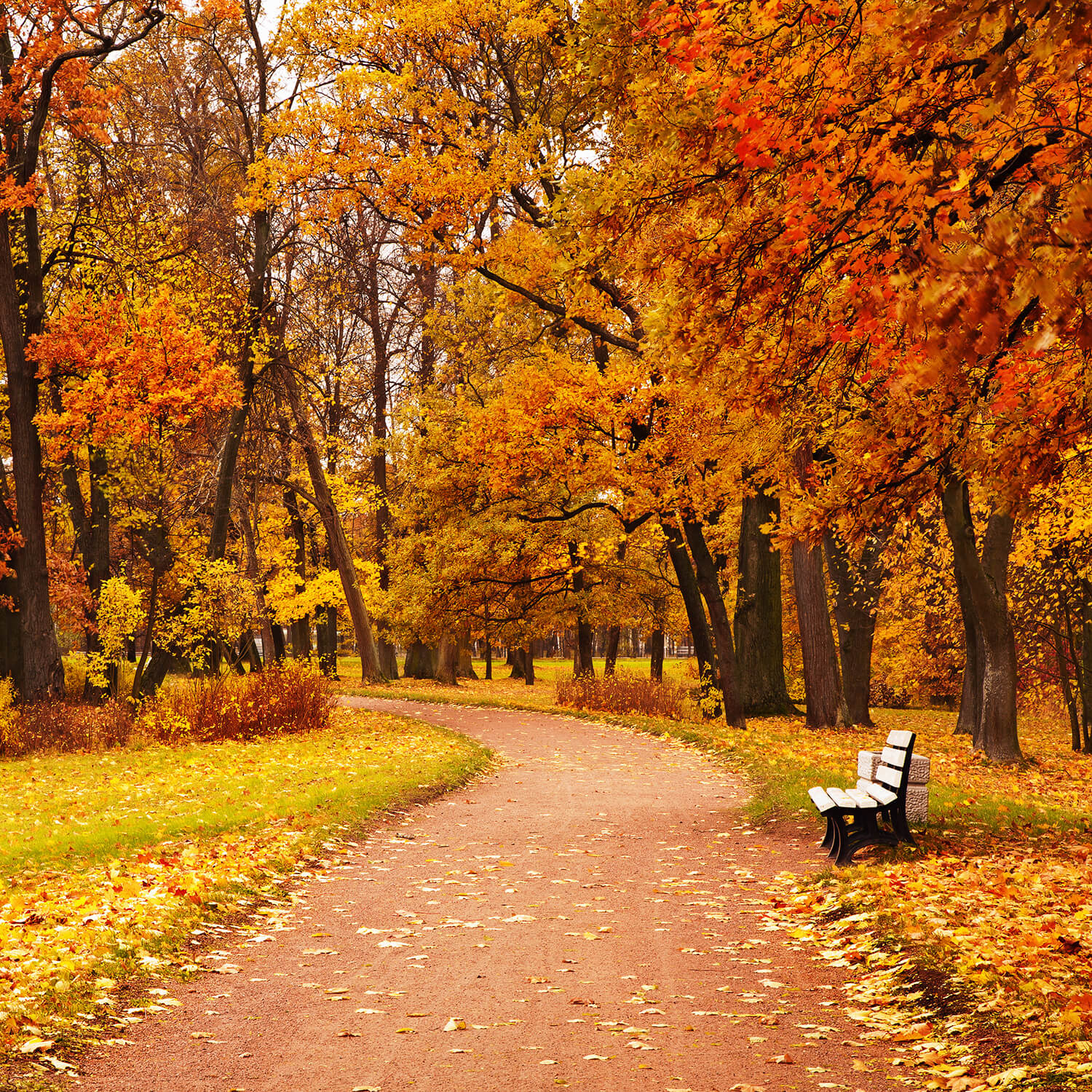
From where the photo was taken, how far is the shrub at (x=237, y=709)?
1705cm

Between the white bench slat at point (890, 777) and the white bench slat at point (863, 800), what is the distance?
186mm

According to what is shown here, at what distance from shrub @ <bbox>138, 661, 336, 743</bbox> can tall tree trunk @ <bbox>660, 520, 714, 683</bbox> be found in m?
7.53

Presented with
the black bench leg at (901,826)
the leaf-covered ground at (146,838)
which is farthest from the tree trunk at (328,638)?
the black bench leg at (901,826)

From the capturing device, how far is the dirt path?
455 cm

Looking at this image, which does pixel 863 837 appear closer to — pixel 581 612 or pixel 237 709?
pixel 237 709

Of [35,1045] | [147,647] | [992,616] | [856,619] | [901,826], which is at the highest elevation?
[147,647]

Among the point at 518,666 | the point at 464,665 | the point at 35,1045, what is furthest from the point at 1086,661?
the point at 518,666

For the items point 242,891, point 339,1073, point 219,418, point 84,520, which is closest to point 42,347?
point 219,418

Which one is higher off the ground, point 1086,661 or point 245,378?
point 245,378

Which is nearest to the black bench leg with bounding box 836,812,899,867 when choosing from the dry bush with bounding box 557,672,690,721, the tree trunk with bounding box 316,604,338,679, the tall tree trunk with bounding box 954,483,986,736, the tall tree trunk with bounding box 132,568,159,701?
the tall tree trunk with bounding box 954,483,986,736

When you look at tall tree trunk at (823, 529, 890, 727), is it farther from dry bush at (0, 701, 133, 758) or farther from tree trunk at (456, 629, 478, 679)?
tree trunk at (456, 629, 478, 679)

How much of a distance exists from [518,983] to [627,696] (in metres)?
17.1

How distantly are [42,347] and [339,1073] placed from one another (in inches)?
625

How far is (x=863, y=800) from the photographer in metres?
8.28
